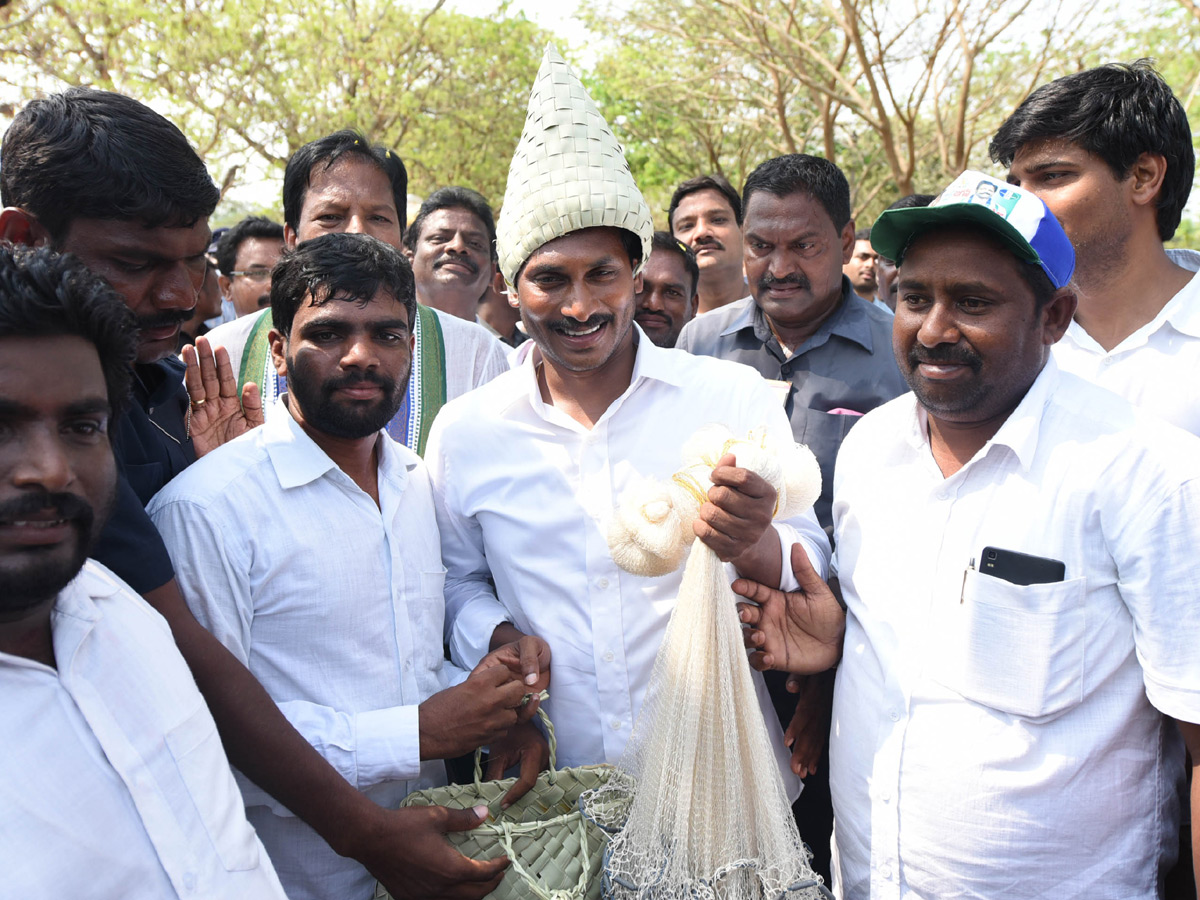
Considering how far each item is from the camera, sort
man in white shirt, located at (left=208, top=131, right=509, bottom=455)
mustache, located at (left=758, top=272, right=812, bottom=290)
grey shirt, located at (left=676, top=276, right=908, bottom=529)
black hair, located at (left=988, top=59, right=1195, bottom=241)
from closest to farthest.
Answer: black hair, located at (left=988, top=59, right=1195, bottom=241) → man in white shirt, located at (left=208, top=131, right=509, bottom=455) → grey shirt, located at (left=676, top=276, right=908, bottom=529) → mustache, located at (left=758, top=272, right=812, bottom=290)

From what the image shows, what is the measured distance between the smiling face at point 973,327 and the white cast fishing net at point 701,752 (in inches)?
17.0

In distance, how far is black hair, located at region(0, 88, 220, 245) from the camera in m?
1.98

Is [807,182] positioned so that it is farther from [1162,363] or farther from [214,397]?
[214,397]

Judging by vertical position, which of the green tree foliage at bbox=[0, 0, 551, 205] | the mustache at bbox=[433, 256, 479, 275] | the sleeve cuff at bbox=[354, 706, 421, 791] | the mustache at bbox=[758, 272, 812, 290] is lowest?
the sleeve cuff at bbox=[354, 706, 421, 791]

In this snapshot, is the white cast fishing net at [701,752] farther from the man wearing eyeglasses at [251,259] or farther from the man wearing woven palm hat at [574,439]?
the man wearing eyeglasses at [251,259]

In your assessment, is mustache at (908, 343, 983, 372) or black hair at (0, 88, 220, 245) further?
mustache at (908, 343, 983, 372)

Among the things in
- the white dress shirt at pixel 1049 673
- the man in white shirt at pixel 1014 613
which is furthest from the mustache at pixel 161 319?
the white dress shirt at pixel 1049 673

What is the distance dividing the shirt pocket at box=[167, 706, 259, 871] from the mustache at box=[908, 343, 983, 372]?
5.70ft

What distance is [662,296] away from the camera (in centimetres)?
483

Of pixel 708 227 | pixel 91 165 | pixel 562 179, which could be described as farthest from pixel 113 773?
pixel 708 227

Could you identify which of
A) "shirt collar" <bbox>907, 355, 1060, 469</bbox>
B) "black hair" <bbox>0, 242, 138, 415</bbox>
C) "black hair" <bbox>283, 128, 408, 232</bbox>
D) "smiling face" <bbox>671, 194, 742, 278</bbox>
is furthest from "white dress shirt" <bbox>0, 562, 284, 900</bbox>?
"smiling face" <bbox>671, 194, 742, 278</bbox>

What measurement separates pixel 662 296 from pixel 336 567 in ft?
9.74

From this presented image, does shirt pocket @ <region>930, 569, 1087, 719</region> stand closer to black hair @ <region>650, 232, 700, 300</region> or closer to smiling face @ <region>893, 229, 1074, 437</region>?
smiling face @ <region>893, 229, 1074, 437</region>

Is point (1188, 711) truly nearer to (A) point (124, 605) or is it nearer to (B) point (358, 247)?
(A) point (124, 605)
